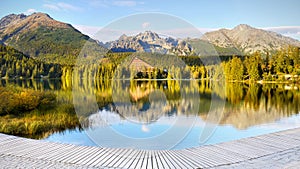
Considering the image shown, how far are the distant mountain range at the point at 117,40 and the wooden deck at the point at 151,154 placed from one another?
2.55 metres

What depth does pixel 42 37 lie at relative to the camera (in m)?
112

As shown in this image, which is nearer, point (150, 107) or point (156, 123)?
point (150, 107)

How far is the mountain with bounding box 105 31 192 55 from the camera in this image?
7.06m

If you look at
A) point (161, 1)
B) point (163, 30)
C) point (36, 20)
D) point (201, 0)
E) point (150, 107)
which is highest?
point (36, 20)

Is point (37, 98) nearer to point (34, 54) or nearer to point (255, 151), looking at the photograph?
point (255, 151)

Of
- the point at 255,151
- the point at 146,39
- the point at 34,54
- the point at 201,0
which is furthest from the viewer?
the point at 34,54

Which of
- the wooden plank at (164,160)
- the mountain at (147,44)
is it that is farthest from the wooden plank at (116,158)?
the mountain at (147,44)

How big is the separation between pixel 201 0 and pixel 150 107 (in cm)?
1957

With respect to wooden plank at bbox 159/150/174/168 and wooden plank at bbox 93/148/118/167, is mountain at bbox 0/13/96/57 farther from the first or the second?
wooden plank at bbox 159/150/174/168

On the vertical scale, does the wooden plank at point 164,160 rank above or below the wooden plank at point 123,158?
Answer: below

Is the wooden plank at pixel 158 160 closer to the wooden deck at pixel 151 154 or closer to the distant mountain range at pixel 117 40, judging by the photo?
the wooden deck at pixel 151 154

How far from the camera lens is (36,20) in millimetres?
142000

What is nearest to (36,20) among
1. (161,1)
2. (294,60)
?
(294,60)

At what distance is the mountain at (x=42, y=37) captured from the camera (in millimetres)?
84869
